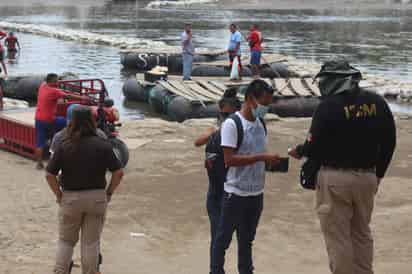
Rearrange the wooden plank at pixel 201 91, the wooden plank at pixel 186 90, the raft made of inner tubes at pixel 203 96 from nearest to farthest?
the raft made of inner tubes at pixel 203 96, the wooden plank at pixel 186 90, the wooden plank at pixel 201 91

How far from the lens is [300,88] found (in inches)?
818

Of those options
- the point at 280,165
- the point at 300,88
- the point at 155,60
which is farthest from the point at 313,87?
the point at 280,165

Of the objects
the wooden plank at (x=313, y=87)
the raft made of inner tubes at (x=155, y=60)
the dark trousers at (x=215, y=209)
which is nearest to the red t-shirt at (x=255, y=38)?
the wooden plank at (x=313, y=87)

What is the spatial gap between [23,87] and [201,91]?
17.0ft

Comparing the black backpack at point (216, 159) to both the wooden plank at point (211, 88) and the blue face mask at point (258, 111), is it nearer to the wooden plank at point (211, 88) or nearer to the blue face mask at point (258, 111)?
the blue face mask at point (258, 111)

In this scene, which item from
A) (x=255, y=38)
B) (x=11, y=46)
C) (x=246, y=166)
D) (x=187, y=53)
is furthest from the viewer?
(x=11, y=46)

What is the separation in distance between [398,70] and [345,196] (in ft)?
84.8

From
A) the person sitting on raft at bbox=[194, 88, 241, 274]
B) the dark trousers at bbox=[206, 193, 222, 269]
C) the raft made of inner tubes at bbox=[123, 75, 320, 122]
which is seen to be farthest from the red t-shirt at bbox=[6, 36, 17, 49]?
the dark trousers at bbox=[206, 193, 222, 269]

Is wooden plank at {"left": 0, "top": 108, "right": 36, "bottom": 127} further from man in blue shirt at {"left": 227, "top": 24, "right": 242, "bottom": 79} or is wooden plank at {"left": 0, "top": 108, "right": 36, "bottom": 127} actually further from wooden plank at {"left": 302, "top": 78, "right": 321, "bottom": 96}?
man in blue shirt at {"left": 227, "top": 24, "right": 242, "bottom": 79}

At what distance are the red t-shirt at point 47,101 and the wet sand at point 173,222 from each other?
82 centimetres

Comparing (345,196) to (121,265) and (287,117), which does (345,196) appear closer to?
(121,265)

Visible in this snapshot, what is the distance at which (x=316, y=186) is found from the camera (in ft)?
18.3

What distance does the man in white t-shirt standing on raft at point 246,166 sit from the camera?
6.11 meters

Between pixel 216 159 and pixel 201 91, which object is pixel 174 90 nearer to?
pixel 201 91
